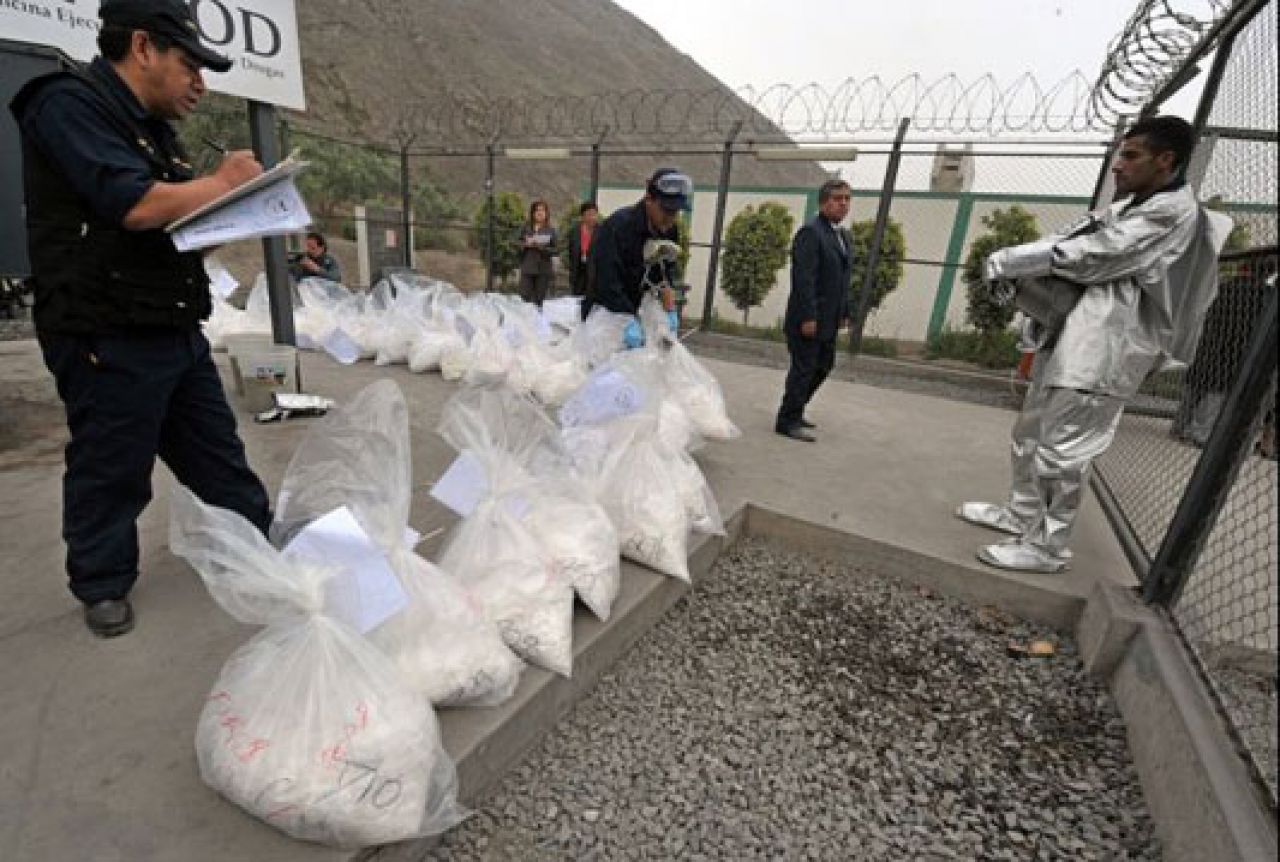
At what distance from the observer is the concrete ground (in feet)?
3.99

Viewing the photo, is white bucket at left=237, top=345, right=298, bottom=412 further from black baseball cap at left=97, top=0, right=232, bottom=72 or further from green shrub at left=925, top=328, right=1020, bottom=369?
green shrub at left=925, top=328, right=1020, bottom=369

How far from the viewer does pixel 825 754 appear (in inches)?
70.6

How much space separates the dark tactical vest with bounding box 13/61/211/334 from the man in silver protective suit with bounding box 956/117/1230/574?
9.11ft

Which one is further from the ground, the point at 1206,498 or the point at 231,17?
the point at 231,17

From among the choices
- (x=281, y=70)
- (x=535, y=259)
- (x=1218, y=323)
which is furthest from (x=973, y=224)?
(x=281, y=70)

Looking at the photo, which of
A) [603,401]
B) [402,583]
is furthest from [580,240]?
[402,583]

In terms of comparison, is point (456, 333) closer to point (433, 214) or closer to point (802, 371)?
point (802, 371)

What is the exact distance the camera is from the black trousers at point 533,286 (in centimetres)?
749

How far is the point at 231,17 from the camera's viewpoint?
320 cm

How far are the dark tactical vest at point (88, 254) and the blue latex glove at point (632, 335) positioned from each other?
193 centimetres

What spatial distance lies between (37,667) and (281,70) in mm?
3206

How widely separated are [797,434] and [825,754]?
8.19ft

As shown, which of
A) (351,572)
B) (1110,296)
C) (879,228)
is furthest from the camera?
(879,228)

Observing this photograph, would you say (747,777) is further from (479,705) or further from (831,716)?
(479,705)
